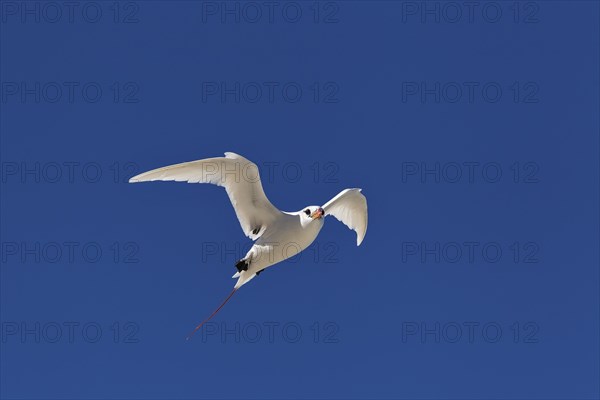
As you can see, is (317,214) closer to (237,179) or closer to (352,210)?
(237,179)

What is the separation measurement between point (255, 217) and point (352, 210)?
8.95 feet

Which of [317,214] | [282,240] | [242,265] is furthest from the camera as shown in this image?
[242,265]

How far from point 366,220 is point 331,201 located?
151cm

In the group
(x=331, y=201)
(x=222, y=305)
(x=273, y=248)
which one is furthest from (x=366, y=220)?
(x=222, y=305)

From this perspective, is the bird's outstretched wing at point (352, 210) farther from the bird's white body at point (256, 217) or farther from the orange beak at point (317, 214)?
the orange beak at point (317, 214)

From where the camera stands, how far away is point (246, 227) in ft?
57.6

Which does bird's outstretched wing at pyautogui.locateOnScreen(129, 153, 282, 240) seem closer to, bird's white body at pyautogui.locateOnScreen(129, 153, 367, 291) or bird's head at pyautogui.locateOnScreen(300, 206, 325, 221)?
bird's white body at pyautogui.locateOnScreen(129, 153, 367, 291)

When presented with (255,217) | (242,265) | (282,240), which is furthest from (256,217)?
(242,265)

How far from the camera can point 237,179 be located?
16859mm

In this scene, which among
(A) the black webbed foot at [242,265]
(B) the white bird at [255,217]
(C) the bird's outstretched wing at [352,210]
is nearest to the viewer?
(B) the white bird at [255,217]

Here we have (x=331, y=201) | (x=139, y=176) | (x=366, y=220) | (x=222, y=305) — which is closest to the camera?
(x=139, y=176)

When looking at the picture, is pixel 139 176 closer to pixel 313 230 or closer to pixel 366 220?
pixel 313 230

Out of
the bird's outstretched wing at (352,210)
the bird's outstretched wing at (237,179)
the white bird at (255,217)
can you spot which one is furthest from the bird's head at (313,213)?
the bird's outstretched wing at (352,210)

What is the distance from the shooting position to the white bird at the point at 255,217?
16594mm
